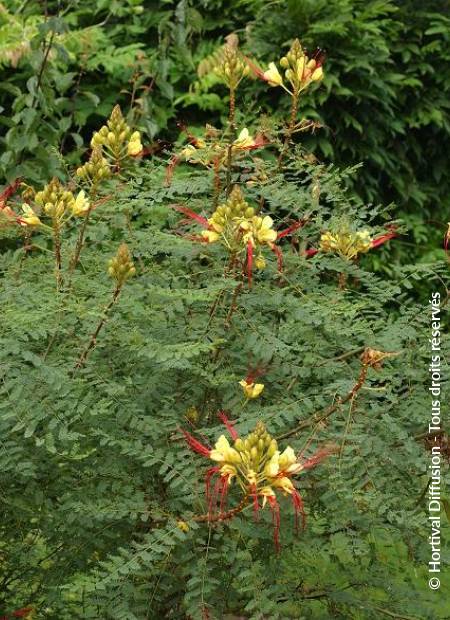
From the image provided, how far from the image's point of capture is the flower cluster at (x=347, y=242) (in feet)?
8.55

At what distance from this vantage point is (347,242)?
262 centimetres

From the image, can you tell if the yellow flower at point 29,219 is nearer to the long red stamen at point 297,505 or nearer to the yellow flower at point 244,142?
the yellow flower at point 244,142

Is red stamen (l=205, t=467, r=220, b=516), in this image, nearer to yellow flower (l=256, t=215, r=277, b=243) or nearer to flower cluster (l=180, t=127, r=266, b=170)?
yellow flower (l=256, t=215, r=277, b=243)

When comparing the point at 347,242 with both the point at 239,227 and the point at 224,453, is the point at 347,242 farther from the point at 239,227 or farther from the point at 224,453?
the point at 224,453

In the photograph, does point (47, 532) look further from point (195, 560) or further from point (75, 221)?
point (75, 221)

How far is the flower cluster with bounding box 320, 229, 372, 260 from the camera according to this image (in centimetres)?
261

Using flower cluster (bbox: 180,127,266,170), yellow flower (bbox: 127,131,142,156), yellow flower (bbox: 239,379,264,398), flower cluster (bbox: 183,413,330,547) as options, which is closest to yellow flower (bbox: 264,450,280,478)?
flower cluster (bbox: 183,413,330,547)

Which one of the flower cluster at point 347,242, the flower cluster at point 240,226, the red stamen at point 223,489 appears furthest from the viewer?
the flower cluster at point 347,242

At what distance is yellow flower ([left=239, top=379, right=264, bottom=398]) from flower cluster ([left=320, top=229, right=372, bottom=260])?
496 millimetres

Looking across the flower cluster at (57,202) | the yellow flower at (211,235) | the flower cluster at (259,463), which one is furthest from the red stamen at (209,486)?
the flower cluster at (57,202)

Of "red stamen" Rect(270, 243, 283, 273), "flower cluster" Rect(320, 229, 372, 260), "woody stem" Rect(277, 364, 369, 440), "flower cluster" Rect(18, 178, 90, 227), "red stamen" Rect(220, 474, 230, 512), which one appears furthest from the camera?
"flower cluster" Rect(320, 229, 372, 260)

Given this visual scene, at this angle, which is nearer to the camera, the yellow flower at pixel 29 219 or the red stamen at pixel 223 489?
the red stamen at pixel 223 489

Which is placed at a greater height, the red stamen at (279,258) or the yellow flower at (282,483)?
the yellow flower at (282,483)

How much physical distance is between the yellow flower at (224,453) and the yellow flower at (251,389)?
1.27 feet
